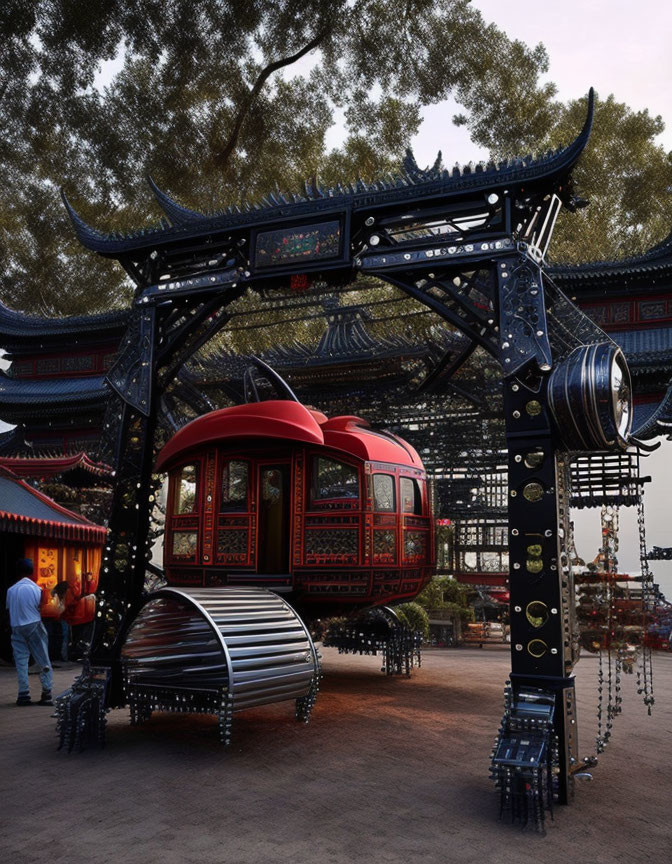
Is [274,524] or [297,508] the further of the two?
[274,524]

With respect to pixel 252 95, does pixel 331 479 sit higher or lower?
lower

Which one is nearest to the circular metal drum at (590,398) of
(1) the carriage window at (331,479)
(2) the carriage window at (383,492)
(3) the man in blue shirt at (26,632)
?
(2) the carriage window at (383,492)

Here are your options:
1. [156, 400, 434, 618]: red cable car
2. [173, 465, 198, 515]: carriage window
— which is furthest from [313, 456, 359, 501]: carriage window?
[173, 465, 198, 515]: carriage window

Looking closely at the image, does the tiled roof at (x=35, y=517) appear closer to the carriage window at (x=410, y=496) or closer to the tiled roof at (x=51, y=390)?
the carriage window at (x=410, y=496)

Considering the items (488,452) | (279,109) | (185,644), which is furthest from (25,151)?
(185,644)

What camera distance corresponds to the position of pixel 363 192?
23.7ft

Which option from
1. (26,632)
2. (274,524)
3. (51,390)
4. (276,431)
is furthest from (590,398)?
(51,390)

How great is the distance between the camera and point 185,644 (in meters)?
7.10

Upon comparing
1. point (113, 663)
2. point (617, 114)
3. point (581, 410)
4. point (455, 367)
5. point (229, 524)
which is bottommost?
point (113, 663)

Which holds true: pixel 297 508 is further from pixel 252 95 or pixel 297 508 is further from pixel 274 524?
pixel 252 95

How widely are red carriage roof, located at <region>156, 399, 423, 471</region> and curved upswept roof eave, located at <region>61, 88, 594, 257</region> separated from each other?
7.00ft

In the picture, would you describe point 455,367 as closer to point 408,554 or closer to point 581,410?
point 408,554

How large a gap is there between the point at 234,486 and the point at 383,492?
5.83ft

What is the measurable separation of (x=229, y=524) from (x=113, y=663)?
2059 mm
